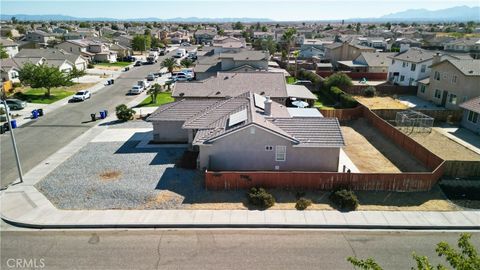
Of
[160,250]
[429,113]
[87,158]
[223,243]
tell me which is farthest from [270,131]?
[429,113]

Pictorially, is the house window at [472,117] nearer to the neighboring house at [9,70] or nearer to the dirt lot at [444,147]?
the dirt lot at [444,147]

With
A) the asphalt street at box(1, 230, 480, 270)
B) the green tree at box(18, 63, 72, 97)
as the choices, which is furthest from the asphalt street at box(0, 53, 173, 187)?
the asphalt street at box(1, 230, 480, 270)

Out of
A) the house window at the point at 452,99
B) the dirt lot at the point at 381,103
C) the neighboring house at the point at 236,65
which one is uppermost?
the neighboring house at the point at 236,65

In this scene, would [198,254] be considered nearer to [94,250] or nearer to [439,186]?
[94,250]

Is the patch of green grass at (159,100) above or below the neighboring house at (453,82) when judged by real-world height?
below

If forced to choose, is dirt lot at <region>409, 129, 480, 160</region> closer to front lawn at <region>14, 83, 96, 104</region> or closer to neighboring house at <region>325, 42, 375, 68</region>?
neighboring house at <region>325, 42, 375, 68</region>

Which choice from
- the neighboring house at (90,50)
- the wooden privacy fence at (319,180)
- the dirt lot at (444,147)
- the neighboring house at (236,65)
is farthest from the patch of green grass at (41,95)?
the dirt lot at (444,147)

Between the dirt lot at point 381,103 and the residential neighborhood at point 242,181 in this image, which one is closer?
the residential neighborhood at point 242,181

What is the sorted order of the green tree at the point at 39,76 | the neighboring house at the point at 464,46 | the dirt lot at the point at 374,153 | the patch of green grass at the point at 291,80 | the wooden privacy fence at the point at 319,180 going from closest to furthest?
the wooden privacy fence at the point at 319,180 → the dirt lot at the point at 374,153 → the green tree at the point at 39,76 → the patch of green grass at the point at 291,80 → the neighboring house at the point at 464,46

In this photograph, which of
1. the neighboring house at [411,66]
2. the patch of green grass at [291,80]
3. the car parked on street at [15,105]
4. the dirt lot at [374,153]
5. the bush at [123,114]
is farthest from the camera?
the patch of green grass at [291,80]
